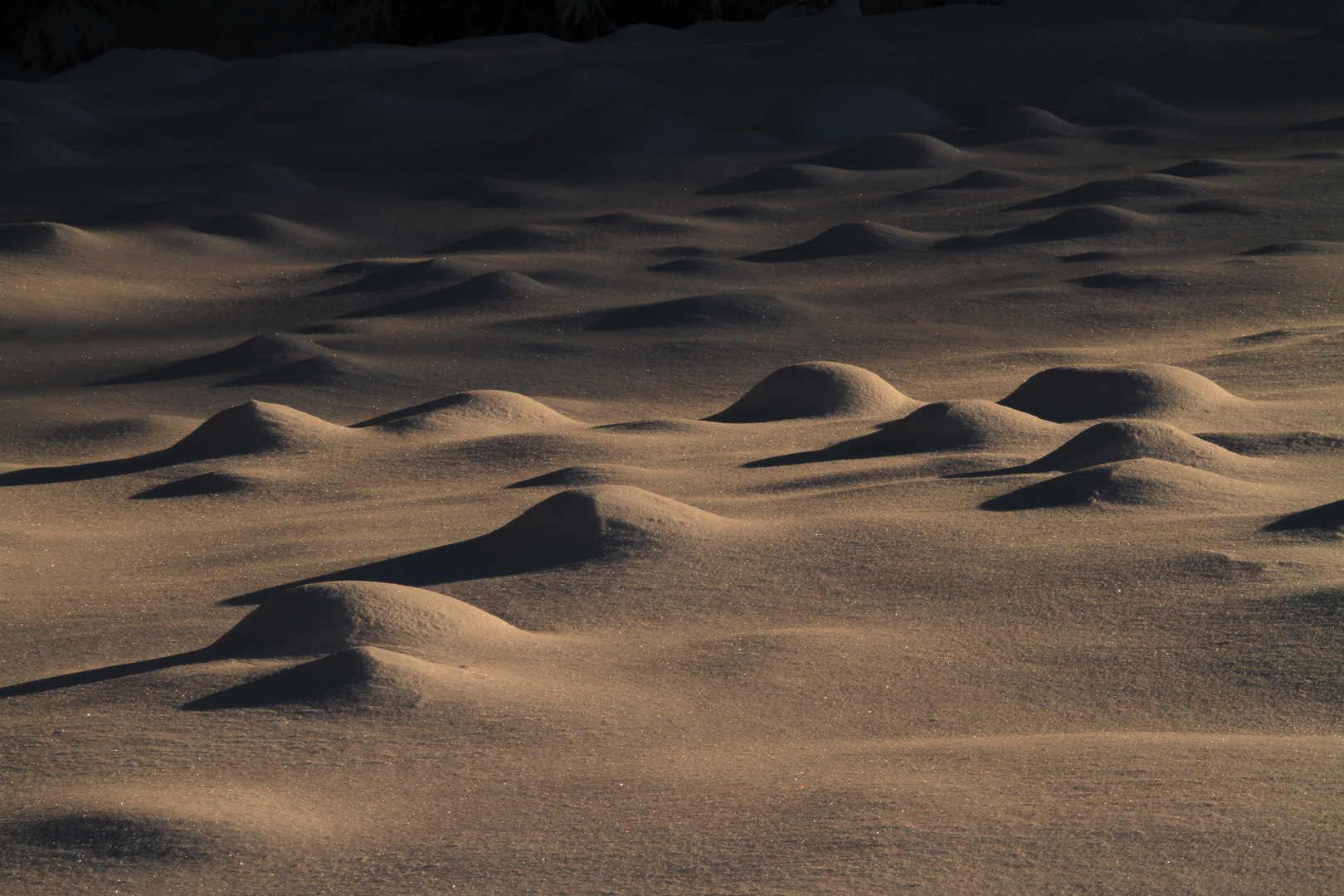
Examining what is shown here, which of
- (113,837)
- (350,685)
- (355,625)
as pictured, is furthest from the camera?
(355,625)

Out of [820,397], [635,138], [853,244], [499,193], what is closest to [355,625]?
[820,397]

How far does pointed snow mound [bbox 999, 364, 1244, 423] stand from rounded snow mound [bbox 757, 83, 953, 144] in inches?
224

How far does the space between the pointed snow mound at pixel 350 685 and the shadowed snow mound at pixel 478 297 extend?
409 centimetres

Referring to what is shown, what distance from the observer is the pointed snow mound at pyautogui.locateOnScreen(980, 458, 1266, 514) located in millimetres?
3191

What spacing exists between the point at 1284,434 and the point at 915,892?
2.47 meters

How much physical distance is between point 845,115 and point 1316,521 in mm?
7443

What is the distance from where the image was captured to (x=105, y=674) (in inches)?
100

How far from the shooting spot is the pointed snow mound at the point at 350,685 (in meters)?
2.28

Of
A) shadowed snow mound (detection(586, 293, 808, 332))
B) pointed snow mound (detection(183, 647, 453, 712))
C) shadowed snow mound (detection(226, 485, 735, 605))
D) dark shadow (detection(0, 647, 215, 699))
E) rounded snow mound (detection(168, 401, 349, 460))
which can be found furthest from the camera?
shadowed snow mound (detection(586, 293, 808, 332))

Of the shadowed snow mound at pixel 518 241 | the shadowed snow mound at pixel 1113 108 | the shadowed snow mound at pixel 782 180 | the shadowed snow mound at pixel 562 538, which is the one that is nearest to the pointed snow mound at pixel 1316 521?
the shadowed snow mound at pixel 562 538

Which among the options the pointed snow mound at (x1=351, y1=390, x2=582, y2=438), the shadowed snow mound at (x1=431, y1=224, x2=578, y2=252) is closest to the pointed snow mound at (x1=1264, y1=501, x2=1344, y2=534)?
the pointed snow mound at (x1=351, y1=390, x2=582, y2=438)

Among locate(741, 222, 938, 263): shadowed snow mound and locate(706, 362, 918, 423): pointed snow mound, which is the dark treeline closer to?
locate(741, 222, 938, 263): shadowed snow mound

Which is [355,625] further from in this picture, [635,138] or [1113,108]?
[1113,108]

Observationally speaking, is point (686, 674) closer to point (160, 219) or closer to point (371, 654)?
point (371, 654)
